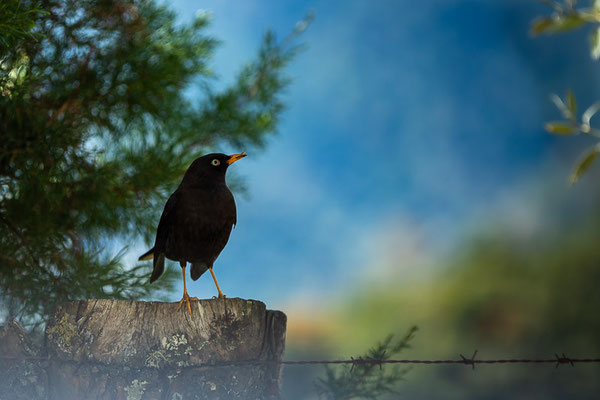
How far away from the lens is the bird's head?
5.65ft

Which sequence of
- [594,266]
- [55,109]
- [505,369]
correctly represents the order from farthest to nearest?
[594,266], [505,369], [55,109]

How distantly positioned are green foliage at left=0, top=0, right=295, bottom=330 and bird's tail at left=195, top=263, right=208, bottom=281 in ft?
2.12

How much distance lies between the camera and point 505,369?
5324 mm

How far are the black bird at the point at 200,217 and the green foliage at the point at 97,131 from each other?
0.70 m

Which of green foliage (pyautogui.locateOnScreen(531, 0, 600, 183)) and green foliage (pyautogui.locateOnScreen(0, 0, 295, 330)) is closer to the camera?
green foliage (pyautogui.locateOnScreen(531, 0, 600, 183))

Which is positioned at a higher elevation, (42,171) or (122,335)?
(42,171)

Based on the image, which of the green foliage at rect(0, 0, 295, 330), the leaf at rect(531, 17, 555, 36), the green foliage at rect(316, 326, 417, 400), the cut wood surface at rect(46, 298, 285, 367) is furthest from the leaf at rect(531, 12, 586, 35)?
the green foliage at rect(0, 0, 295, 330)

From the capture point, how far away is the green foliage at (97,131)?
2.23 m

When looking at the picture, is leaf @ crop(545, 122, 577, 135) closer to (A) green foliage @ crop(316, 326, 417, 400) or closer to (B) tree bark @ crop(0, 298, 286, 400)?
(B) tree bark @ crop(0, 298, 286, 400)

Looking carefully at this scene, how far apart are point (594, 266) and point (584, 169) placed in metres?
6.05

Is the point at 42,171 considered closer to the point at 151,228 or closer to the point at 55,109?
the point at 55,109

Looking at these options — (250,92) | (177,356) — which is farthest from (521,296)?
(177,356)

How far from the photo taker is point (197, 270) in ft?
6.02

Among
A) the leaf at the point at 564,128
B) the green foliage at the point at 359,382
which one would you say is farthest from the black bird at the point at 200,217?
the leaf at the point at 564,128
